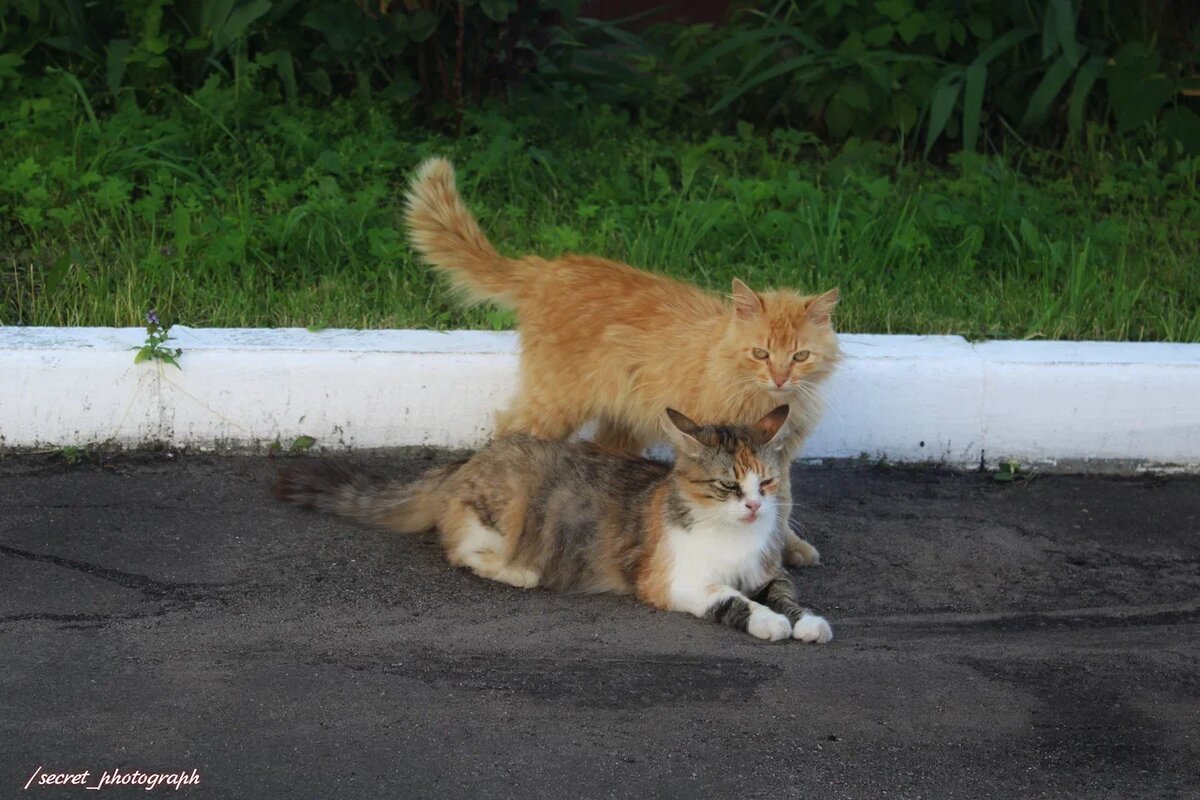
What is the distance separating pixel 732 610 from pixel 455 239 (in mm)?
2023

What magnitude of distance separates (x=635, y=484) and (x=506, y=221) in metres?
2.88

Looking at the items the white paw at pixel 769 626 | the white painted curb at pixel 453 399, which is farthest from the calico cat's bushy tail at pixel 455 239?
the white paw at pixel 769 626

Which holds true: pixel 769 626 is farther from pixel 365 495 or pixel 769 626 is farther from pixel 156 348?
pixel 156 348

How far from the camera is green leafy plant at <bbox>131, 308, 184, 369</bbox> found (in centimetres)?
580

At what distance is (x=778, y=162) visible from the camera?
830cm

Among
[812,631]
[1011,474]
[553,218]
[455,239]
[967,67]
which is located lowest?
[812,631]

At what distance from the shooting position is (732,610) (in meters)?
4.50

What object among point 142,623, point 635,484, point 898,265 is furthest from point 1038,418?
point 142,623

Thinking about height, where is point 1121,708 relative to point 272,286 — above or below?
below

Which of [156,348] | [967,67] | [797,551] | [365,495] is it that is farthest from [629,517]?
[967,67]

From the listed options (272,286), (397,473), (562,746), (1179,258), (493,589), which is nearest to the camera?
(562,746)

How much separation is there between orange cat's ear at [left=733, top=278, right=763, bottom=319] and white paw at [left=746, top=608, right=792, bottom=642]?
1.17 m

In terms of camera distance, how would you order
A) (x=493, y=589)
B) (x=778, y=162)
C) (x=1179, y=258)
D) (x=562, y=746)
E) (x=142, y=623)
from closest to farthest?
(x=562, y=746) → (x=142, y=623) → (x=493, y=589) → (x=1179, y=258) → (x=778, y=162)

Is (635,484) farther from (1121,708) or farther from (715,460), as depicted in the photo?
(1121,708)
